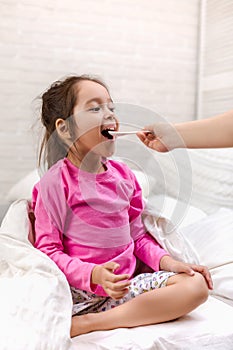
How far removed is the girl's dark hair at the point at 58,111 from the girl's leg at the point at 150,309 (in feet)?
1.50

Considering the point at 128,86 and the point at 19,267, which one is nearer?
the point at 19,267

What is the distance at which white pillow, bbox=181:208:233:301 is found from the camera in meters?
1.33

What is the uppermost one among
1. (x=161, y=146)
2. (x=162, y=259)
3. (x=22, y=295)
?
(x=161, y=146)

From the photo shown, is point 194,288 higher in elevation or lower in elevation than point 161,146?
lower

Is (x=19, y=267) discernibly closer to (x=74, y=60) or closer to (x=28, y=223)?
(x=28, y=223)

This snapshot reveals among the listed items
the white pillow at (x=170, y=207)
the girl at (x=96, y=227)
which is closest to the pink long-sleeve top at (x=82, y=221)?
the girl at (x=96, y=227)

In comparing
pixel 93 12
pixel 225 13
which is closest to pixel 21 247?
pixel 93 12

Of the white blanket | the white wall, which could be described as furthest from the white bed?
the white wall

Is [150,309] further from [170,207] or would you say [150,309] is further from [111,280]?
[170,207]

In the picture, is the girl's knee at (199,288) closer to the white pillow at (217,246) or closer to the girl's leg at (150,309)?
the girl's leg at (150,309)

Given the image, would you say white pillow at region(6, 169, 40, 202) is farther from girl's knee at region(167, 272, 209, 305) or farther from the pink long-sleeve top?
girl's knee at region(167, 272, 209, 305)

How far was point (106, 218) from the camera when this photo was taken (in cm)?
124

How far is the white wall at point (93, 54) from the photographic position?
2254mm

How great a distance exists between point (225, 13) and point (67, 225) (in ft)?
5.61
